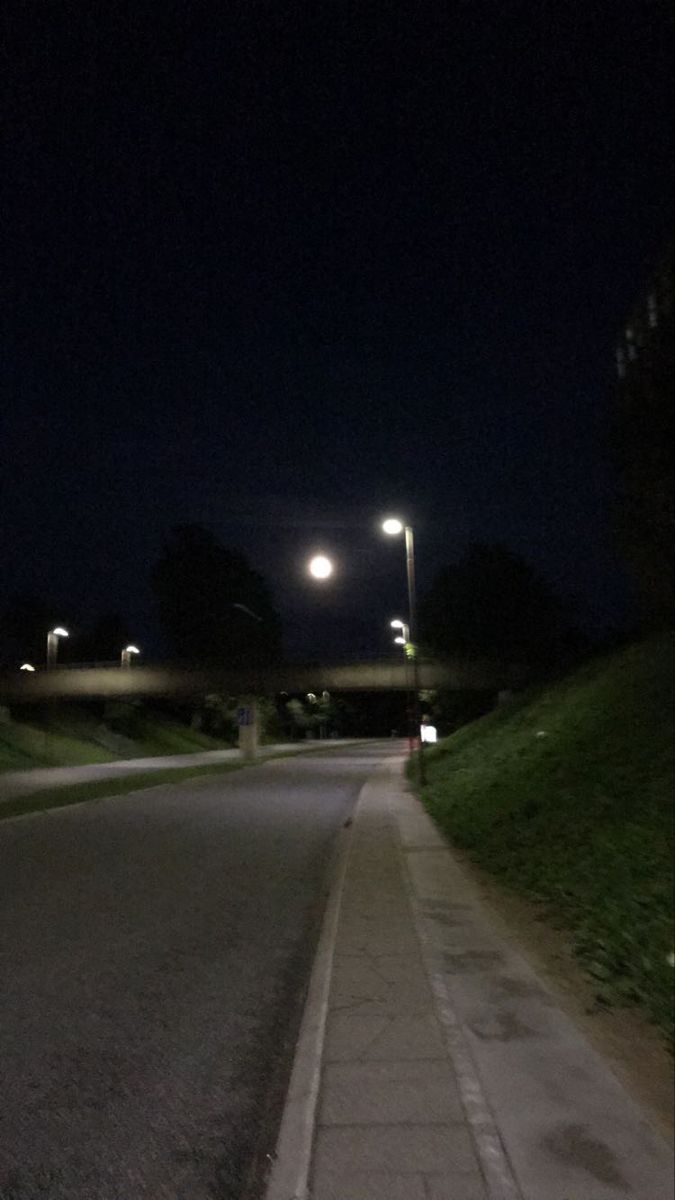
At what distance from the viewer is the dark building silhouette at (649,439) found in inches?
380

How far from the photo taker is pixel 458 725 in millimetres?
73000

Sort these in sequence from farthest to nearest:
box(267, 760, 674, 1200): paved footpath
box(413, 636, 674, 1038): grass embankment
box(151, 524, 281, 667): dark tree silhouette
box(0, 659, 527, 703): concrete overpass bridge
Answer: box(151, 524, 281, 667): dark tree silhouette < box(0, 659, 527, 703): concrete overpass bridge < box(413, 636, 674, 1038): grass embankment < box(267, 760, 674, 1200): paved footpath

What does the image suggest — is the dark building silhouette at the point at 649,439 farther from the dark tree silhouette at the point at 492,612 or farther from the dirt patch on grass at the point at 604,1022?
the dark tree silhouette at the point at 492,612

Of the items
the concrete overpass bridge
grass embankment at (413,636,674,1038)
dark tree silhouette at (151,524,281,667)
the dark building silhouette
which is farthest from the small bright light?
dark tree silhouette at (151,524,281,667)

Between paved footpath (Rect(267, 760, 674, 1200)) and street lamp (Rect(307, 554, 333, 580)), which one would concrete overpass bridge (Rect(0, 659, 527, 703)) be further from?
paved footpath (Rect(267, 760, 674, 1200))

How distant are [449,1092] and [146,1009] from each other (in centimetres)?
279

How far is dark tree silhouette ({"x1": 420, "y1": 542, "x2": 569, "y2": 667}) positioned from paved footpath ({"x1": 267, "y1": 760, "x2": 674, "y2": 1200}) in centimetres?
5930

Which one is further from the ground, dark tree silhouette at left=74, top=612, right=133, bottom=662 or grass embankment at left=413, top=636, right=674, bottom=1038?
dark tree silhouette at left=74, top=612, right=133, bottom=662

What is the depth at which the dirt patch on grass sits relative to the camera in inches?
223

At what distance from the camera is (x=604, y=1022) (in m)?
7.01

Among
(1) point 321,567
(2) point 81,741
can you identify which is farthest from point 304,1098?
(2) point 81,741

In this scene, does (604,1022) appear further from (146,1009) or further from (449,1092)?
(146,1009)

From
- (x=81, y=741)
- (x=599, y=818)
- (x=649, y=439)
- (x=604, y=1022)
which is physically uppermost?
(x=649, y=439)

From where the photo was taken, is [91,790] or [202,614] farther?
[202,614]
